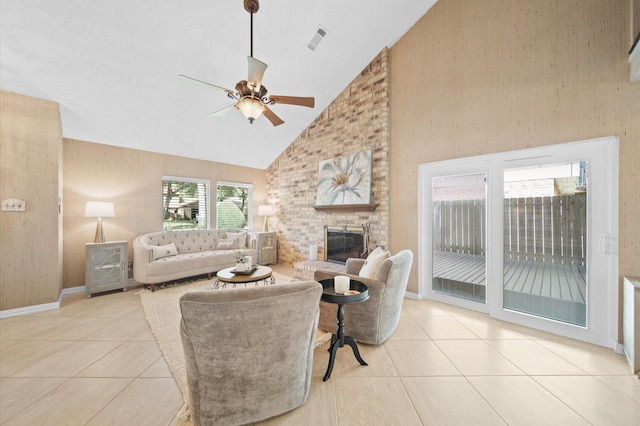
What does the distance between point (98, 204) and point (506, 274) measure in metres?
6.34

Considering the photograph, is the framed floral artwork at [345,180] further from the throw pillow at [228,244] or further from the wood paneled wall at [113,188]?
the wood paneled wall at [113,188]

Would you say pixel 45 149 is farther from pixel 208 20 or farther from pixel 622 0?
pixel 622 0

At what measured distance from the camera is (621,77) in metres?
2.26

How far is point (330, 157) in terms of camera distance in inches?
195

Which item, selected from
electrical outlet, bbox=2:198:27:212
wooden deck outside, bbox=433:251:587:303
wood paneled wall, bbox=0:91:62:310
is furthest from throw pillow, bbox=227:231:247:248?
wooden deck outside, bbox=433:251:587:303

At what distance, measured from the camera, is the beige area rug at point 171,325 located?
194 cm

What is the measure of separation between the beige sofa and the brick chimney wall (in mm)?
1123

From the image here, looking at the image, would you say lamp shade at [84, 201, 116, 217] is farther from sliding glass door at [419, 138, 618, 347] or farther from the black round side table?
sliding glass door at [419, 138, 618, 347]

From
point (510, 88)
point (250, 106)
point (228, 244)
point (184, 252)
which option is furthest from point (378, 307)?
point (184, 252)

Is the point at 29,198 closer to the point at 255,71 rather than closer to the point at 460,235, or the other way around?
the point at 255,71

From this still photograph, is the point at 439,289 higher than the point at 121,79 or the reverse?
the reverse

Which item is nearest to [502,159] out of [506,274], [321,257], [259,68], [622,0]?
[506,274]

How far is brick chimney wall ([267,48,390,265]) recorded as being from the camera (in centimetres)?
404

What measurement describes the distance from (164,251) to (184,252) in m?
0.54
